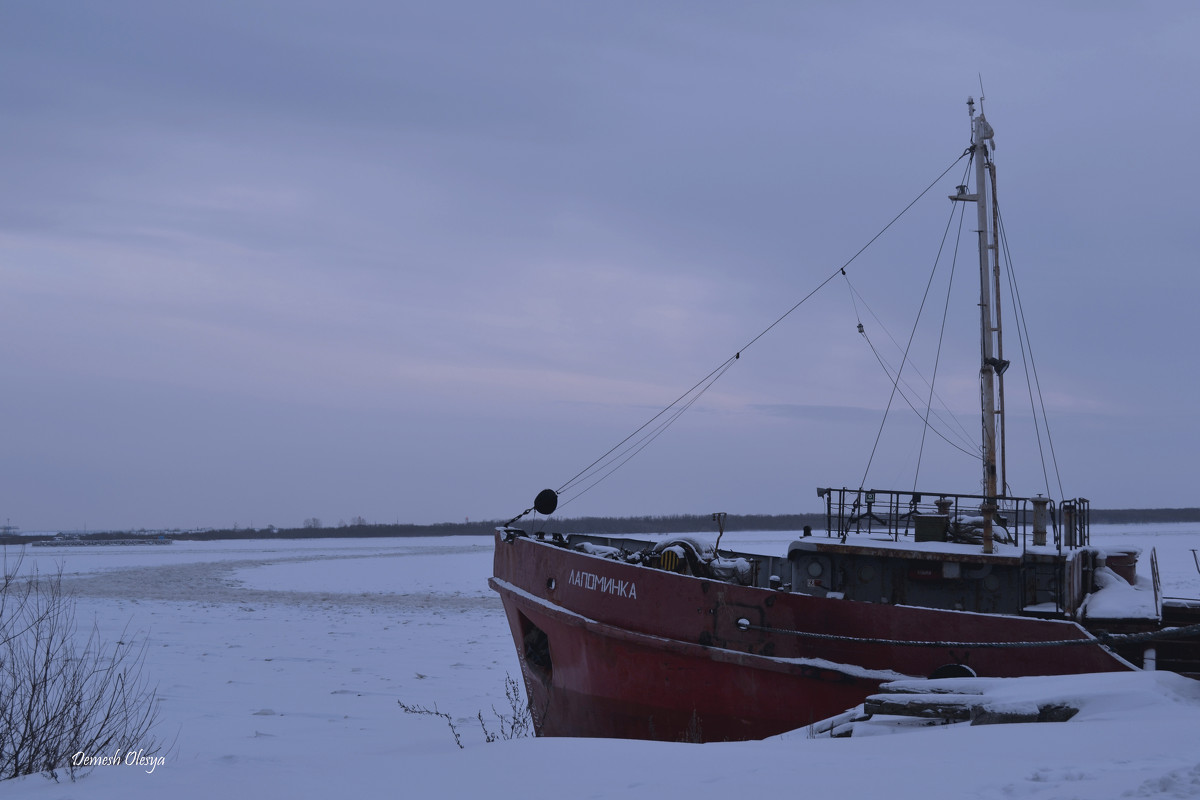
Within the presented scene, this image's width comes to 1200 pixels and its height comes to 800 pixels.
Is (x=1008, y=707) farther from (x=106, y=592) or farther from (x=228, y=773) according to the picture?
(x=106, y=592)

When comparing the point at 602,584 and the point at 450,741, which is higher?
the point at 602,584

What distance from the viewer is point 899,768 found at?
191 inches

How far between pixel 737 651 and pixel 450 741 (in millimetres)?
3364

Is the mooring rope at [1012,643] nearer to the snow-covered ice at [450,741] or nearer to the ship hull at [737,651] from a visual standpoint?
the ship hull at [737,651]

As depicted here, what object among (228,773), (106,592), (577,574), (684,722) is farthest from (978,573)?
(106,592)

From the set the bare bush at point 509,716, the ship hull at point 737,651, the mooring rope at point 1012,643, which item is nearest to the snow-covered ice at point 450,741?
the bare bush at point 509,716

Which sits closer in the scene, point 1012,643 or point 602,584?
point 1012,643

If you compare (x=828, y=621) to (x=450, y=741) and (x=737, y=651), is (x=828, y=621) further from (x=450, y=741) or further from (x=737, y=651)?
(x=450, y=741)

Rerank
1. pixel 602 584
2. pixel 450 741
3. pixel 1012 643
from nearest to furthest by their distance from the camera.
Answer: pixel 1012 643, pixel 450 741, pixel 602 584

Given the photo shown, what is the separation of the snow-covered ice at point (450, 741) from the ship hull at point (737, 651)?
1.57 m

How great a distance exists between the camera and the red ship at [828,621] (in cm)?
889

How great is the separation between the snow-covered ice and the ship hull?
1571 millimetres

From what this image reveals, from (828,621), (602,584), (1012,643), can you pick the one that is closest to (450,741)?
(602,584)

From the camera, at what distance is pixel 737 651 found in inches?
378
